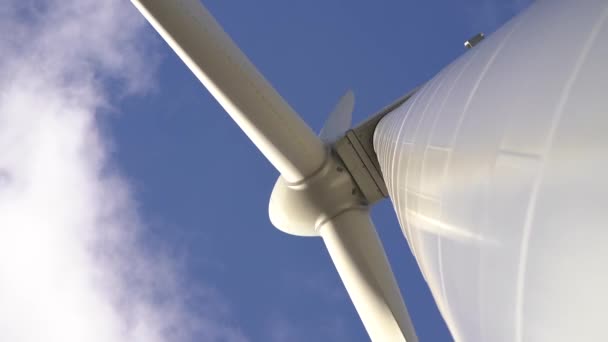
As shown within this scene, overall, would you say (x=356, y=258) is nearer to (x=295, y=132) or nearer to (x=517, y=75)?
(x=295, y=132)

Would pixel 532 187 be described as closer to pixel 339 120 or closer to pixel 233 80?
pixel 233 80

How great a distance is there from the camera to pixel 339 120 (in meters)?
11.5

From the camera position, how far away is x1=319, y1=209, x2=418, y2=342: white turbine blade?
996 cm

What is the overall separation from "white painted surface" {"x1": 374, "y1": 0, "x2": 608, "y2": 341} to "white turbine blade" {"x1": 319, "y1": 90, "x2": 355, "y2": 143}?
826 cm

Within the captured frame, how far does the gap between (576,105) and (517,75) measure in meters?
0.56

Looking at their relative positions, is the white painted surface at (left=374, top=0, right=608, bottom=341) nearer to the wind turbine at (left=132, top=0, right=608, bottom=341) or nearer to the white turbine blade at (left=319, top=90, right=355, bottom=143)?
the wind turbine at (left=132, top=0, right=608, bottom=341)

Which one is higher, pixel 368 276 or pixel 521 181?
pixel 521 181

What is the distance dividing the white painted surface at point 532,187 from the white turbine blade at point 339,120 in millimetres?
8257

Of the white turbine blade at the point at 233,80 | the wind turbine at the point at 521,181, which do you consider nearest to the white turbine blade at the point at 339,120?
the white turbine blade at the point at 233,80

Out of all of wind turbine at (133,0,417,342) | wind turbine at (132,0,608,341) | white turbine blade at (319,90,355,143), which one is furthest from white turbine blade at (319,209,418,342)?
wind turbine at (132,0,608,341)

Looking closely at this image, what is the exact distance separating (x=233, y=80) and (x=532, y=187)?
22.5 ft

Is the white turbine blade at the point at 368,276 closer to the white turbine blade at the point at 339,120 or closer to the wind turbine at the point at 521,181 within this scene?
the white turbine blade at the point at 339,120

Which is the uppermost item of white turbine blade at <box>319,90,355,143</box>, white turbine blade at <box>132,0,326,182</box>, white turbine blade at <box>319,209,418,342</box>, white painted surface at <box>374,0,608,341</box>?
white turbine blade at <box>132,0,326,182</box>

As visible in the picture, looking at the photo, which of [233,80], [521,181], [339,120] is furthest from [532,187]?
[339,120]
